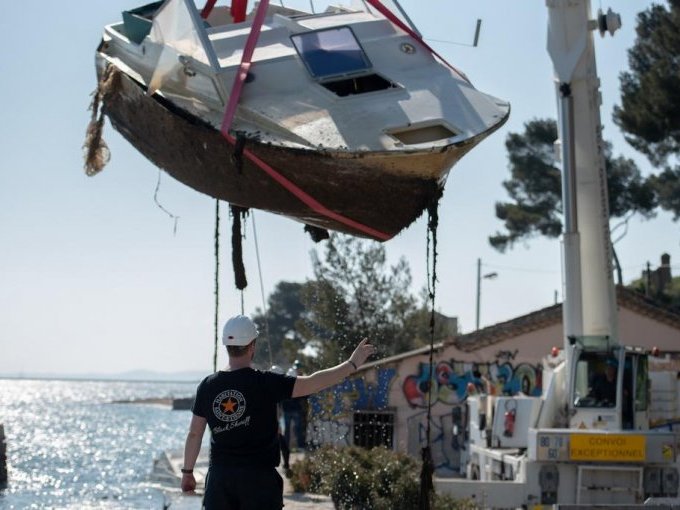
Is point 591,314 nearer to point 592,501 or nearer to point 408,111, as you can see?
point 592,501

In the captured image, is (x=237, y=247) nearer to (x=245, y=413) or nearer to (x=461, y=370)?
(x=245, y=413)

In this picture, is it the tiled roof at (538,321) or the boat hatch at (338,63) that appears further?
the tiled roof at (538,321)

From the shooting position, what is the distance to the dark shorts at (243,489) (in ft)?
24.5

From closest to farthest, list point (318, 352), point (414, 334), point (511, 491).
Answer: point (511, 491)
point (318, 352)
point (414, 334)

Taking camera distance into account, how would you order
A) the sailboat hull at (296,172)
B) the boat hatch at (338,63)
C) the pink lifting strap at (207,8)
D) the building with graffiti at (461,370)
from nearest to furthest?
1. the sailboat hull at (296,172)
2. the boat hatch at (338,63)
3. the pink lifting strap at (207,8)
4. the building with graffiti at (461,370)

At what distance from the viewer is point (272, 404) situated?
7.55 meters

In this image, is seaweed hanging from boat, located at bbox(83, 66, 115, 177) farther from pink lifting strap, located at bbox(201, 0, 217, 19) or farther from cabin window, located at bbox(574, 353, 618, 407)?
cabin window, located at bbox(574, 353, 618, 407)

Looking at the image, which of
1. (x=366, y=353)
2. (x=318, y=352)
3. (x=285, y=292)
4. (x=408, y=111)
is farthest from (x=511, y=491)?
(x=285, y=292)

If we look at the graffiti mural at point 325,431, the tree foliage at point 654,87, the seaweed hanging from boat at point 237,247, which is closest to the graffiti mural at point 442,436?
the graffiti mural at point 325,431

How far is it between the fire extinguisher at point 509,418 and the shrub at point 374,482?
394 centimetres

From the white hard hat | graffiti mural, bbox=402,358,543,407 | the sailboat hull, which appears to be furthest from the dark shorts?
graffiti mural, bbox=402,358,543,407

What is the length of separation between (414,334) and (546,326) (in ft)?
43.5

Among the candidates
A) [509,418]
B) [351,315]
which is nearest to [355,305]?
[351,315]

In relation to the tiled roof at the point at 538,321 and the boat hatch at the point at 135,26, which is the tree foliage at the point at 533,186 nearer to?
the tiled roof at the point at 538,321
